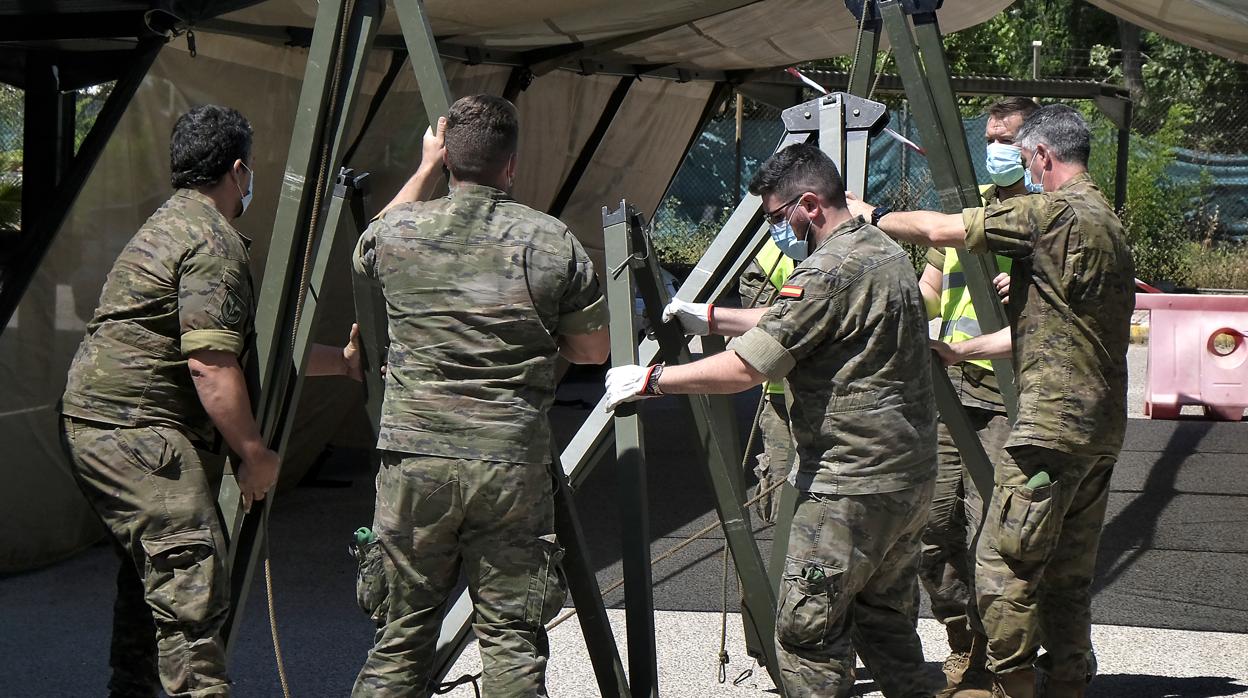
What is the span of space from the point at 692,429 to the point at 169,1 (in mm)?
2657

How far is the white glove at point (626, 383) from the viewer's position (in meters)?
3.47

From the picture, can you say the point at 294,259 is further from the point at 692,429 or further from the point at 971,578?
the point at 971,578

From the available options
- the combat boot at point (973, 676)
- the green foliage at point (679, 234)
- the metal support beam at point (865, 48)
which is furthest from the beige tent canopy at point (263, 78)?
the green foliage at point (679, 234)

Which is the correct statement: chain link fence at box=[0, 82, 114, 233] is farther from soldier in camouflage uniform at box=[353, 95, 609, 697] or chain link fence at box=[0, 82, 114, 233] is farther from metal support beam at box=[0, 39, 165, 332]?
soldier in camouflage uniform at box=[353, 95, 609, 697]

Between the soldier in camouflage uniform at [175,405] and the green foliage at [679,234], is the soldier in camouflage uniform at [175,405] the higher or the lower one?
the higher one

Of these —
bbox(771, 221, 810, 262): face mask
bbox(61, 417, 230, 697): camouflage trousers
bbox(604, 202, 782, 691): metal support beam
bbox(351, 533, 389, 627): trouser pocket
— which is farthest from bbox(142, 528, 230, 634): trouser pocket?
bbox(771, 221, 810, 262): face mask

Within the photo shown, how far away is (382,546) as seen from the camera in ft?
10.7

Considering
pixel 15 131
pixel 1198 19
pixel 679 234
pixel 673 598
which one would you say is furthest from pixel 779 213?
pixel 679 234

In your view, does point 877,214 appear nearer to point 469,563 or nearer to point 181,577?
point 469,563

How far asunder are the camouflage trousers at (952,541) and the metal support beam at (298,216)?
231 cm

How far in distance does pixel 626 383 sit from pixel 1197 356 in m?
7.75

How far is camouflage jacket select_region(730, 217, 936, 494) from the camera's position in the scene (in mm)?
3316

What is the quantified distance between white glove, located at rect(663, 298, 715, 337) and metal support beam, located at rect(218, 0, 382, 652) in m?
1.01

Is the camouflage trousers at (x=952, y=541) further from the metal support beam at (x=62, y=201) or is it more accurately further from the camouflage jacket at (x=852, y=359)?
Result: the metal support beam at (x=62, y=201)
